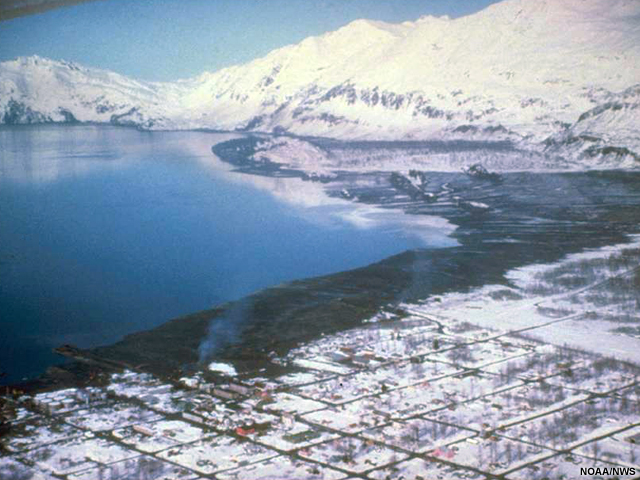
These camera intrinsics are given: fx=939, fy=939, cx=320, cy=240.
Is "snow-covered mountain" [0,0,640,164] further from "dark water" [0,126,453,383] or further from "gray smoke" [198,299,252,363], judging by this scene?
"gray smoke" [198,299,252,363]

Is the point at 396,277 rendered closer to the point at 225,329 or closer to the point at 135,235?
the point at 225,329

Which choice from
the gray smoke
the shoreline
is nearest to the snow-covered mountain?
the shoreline

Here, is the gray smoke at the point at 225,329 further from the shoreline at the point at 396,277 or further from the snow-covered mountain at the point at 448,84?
the snow-covered mountain at the point at 448,84

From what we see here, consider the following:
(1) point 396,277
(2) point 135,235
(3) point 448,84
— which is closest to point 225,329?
(2) point 135,235

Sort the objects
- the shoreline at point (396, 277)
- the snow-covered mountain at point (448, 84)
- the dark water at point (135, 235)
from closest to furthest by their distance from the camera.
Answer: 1. the shoreline at point (396, 277)
2. the dark water at point (135, 235)
3. the snow-covered mountain at point (448, 84)

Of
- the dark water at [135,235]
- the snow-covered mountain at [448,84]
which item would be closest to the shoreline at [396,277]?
the dark water at [135,235]
